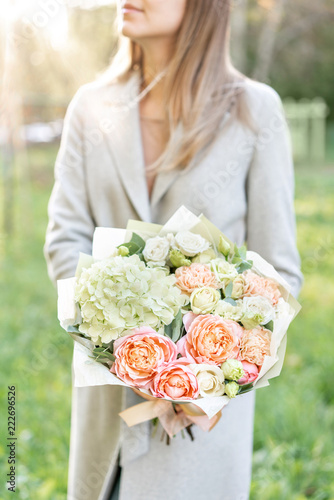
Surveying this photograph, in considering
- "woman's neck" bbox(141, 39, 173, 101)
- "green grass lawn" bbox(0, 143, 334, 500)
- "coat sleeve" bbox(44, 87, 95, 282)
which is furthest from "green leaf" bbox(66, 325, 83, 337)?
"green grass lawn" bbox(0, 143, 334, 500)

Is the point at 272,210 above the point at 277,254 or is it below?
above

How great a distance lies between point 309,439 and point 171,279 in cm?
186

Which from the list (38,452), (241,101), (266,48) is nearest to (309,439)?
(38,452)

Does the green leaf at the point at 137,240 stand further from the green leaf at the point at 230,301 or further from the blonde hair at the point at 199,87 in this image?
the blonde hair at the point at 199,87

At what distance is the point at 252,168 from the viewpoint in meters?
1.71

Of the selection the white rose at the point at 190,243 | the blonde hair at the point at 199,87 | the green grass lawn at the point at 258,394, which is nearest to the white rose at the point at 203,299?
the white rose at the point at 190,243

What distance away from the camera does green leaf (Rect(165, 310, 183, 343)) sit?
4.13 ft

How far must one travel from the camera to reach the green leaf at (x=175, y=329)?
→ 1.26m

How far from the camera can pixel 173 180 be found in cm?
173

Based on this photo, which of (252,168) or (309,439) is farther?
(309,439)

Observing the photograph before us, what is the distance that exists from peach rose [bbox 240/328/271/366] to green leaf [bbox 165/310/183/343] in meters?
0.14

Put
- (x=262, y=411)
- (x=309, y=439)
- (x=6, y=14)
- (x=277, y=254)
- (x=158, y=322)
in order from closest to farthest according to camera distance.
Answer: (x=158, y=322), (x=277, y=254), (x=309, y=439), (x=262, y=411), (x=6, y=14)

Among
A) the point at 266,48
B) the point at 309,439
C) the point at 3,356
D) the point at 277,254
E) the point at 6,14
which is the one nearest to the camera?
the point at 277,254

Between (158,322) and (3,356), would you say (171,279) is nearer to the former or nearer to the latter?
(158,322)
